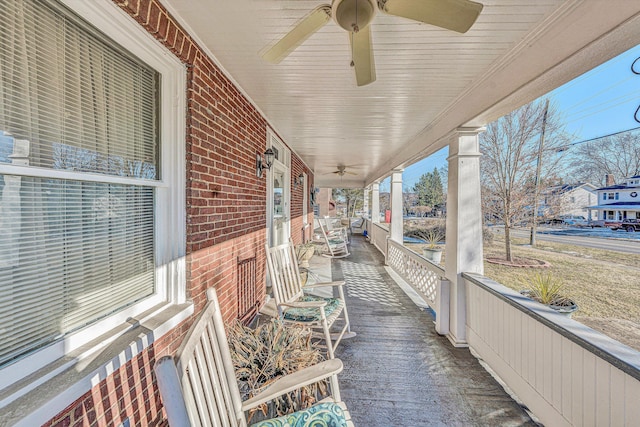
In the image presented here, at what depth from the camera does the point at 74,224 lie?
1163mm

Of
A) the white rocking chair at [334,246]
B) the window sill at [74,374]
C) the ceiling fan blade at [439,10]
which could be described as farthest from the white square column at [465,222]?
the white rocking chair at [334,246]

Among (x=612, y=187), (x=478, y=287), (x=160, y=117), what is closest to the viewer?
(x=160, y=117)

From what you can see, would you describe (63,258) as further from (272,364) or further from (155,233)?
(272,364)

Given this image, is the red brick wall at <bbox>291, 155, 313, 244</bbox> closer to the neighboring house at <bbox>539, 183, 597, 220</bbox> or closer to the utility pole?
the utility pole

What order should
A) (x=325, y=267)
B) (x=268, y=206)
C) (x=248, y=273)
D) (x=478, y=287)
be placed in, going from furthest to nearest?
(x=325, y=267), (x=268, y=206), (x=248, y=273), (x=478, y=287)

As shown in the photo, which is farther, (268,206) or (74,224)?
(268,206)

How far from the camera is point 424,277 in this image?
3979mm

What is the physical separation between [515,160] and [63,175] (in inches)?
244

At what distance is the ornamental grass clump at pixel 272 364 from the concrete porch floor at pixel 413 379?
0.58 meters

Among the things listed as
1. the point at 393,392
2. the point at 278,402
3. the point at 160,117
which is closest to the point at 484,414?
the point at 393,392

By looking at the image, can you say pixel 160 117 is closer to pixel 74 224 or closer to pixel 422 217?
pixel 74 224

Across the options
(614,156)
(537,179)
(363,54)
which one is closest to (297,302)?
(363,54)

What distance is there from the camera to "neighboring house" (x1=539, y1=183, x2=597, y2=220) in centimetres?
314

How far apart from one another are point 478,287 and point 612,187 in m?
1.25
